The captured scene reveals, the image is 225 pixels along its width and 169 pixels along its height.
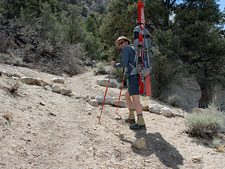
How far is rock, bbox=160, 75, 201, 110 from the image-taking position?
871cm

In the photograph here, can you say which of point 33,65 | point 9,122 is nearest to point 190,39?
point 33,65

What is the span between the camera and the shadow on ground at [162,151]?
305 centimetres

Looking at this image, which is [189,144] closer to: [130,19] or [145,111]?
[145,111]

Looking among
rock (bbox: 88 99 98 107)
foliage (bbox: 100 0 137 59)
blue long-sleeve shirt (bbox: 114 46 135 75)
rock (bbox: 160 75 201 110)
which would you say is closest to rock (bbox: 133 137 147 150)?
→ blue long-sleeve shirt (bbox: 114 46 135 75)

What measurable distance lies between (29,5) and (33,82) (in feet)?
57.2

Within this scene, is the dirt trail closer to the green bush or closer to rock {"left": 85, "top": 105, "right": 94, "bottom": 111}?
rock {"left": 85, "top": 105, "right": 94, "bottom": 111}

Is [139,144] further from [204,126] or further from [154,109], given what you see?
[154,109]

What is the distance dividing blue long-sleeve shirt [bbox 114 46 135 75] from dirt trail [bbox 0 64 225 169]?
1245 mm

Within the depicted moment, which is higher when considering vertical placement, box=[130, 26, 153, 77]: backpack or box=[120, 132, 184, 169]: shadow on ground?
box=[130, 26, 153, 77]: backpack

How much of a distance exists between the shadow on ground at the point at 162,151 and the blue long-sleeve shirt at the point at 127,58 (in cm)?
137

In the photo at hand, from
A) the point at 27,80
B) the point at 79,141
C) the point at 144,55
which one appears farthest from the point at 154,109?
the point at 27,80

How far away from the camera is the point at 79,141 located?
3.14m

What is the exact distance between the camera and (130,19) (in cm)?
1021

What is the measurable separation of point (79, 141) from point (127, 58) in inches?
72.1
